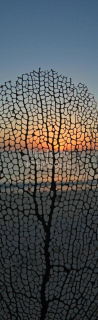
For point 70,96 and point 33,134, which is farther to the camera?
point 70,96

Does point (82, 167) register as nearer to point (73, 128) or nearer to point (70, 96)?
point (73, 128)

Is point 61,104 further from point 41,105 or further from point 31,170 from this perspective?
point 31,170

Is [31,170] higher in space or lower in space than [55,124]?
lower

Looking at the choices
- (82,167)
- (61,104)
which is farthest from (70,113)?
(82,167)

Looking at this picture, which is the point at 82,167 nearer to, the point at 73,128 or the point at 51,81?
the point at 73,128

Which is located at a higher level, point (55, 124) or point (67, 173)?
point (55, 124)

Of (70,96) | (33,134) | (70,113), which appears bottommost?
(33,134)

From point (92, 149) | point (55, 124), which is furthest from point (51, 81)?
point (92, 149)

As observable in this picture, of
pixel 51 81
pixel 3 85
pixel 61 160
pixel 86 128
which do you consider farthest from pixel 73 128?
pixel 3 85
